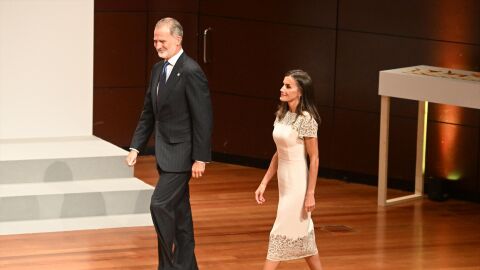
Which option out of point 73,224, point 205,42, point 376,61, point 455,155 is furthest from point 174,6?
point 73,224

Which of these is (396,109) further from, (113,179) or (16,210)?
(16,210)

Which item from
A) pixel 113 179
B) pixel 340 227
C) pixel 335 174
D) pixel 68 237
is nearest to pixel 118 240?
pixel 68 237

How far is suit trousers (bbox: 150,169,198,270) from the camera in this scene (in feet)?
19.0

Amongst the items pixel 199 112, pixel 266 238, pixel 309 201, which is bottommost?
pixel 266 238

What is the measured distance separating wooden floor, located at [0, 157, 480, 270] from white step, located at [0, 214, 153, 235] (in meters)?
0.09

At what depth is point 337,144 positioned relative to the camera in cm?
966

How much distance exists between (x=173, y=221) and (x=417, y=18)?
3870mm

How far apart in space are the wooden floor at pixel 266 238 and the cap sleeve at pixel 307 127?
142cm

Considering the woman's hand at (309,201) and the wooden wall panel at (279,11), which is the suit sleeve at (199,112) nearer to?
the woman's hand at (309,201)

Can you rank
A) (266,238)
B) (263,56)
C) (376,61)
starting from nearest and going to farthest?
1. (266,238)
2. (376,61)
3. (263,56)

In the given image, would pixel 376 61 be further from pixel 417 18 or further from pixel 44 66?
pixel 44 66

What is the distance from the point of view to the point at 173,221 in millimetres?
5840

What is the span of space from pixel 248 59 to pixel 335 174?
1.35m

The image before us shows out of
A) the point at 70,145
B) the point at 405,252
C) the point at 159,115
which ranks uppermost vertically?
the point at 159,115
